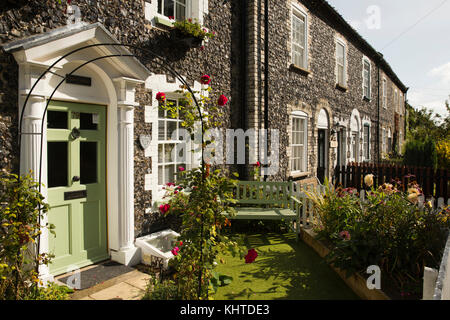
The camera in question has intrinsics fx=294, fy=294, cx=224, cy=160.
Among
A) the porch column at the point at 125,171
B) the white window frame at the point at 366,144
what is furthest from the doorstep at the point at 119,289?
the white window frame at the point at 366,144

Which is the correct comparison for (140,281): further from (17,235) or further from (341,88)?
(341,88)

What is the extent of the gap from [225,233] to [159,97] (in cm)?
318

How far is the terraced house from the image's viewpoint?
3549 millimetres

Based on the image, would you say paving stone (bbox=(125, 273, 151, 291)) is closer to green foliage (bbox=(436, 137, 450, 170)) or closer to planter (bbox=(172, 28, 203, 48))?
planter (bbox=(172, 28, 203, 48))

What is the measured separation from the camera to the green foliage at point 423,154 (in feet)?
40.4

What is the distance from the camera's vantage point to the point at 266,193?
6773 mm

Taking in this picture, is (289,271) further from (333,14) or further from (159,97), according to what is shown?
(333,14)

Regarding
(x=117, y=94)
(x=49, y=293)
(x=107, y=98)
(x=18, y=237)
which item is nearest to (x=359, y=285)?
Result: (x=49, y=293)

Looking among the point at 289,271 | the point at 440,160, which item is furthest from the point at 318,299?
the point at 440,160

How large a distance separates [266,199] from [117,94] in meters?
3.80

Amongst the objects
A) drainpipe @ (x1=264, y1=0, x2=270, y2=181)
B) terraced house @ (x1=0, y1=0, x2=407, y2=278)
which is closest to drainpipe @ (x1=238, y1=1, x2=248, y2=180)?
terraced house @ (x1=0, y1=0, x2=407, y2=278)

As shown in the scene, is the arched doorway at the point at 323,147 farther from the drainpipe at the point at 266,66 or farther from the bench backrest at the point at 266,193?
the bench backrest at the point at 266,193

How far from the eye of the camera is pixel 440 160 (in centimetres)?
1279

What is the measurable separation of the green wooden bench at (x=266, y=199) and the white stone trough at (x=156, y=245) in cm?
158
